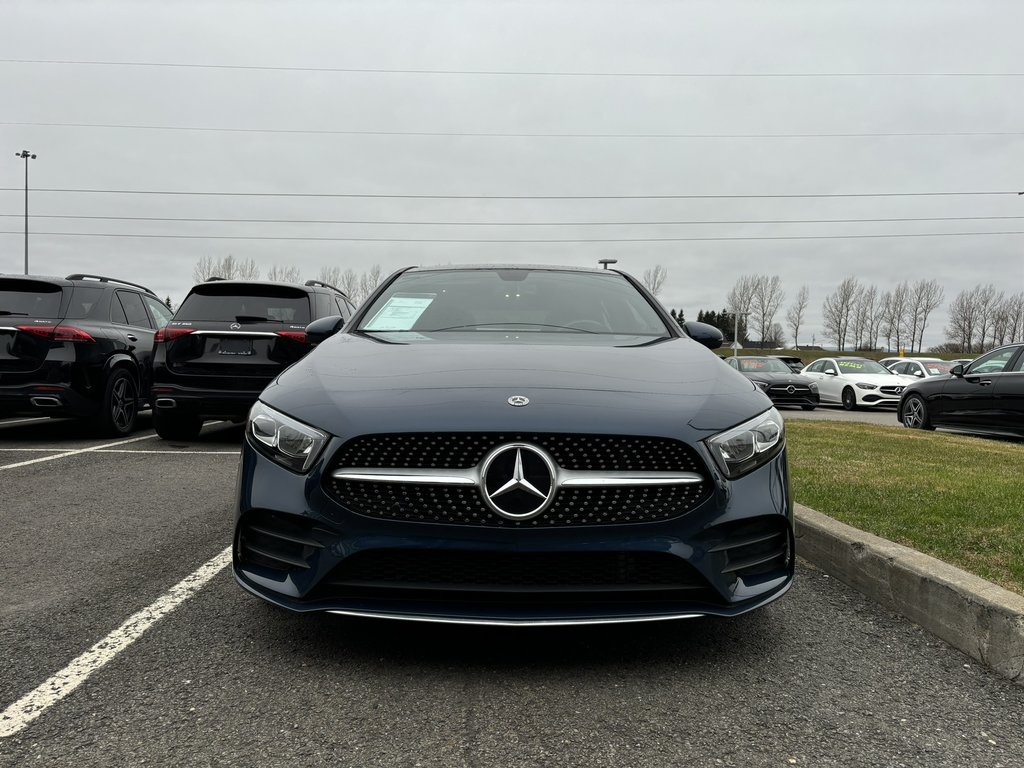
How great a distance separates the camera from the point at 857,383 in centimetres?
1997

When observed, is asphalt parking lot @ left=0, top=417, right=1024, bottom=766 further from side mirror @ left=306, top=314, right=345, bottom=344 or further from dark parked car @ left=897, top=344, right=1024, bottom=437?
dark parked car @ left=897, top=344, right=1024, bottom=437

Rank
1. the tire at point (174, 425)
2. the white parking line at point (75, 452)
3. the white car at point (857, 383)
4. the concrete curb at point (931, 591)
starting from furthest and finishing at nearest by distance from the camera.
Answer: the white car at point (857, 383) < the tire at point (174, 425) < the white parking line at point (75, 452) < the concrete curb at point (931, 591)

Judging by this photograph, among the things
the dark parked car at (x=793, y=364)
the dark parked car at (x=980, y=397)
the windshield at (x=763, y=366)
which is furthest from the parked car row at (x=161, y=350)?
the dark parked car at (x=793, y=364)

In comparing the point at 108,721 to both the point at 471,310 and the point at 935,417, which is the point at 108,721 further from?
the point at 935,417

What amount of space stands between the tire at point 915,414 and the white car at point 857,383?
6.30 metres

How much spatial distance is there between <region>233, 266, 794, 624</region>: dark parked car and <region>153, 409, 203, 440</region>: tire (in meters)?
6.02

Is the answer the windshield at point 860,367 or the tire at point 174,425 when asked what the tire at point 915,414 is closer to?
the windshield at point 860,367

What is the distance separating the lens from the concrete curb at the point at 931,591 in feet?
8.52

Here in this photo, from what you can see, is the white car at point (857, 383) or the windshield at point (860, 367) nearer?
the white car at point (857, 383)

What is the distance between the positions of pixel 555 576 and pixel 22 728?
4.90 ft

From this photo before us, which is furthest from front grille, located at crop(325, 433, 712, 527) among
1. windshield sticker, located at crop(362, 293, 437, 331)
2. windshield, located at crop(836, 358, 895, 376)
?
windshield, located at crop(836, 358, 895, 376)

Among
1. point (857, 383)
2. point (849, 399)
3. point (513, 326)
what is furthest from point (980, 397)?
point (849, 399)

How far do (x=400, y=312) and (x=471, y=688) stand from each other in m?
2.13

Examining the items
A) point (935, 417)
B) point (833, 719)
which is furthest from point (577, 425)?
point (935, 417)
